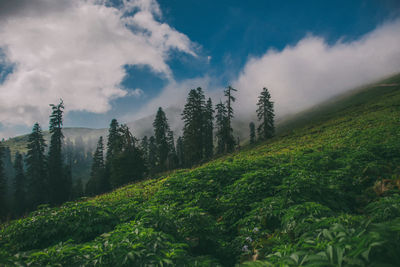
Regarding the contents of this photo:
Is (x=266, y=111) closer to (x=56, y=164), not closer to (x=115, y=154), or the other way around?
(x=115, y=154)

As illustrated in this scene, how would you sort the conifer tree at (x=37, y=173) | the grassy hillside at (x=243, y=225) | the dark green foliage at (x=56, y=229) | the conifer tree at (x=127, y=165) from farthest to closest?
the conifer tree at (x=37, y=173) < the conifer tree at (x=127, y=165) < the dark green foliage at (x=56, y=229) < the grassy hillside at (x=243, y=225)

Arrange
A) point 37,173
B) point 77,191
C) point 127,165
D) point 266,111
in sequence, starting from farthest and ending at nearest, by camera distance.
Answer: point 77,191 < point 266,111 < point 37,173 < point 127,165

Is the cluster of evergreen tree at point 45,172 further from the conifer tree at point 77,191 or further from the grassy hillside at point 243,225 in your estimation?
the grassy hillside at point 243,225

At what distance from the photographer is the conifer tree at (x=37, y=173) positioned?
36.5 metres

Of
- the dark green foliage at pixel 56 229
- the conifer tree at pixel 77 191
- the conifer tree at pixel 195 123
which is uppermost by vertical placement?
the conifer tree at pixel 195 123

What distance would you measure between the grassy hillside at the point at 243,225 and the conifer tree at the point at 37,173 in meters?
39.8

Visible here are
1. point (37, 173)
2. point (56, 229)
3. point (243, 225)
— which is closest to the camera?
point (56, 229)

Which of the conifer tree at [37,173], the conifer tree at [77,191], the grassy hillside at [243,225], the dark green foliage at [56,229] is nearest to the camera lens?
the grassy hillside at [243,225]

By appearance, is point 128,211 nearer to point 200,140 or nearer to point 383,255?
point 383,255

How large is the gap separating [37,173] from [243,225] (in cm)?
4624

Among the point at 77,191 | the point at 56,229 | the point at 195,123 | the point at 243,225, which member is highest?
the point at 195,123

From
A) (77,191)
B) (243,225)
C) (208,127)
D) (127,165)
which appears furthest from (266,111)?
(77,191)

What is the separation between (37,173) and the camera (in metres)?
37.8

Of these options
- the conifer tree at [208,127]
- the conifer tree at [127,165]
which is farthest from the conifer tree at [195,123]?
the conifer tree at [127,165]
